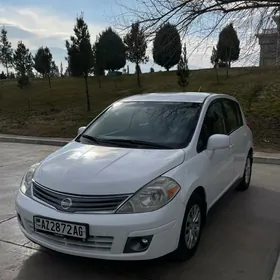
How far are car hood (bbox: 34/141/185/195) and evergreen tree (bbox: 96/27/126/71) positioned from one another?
757 inches

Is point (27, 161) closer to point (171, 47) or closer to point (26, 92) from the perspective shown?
point (171, 47)

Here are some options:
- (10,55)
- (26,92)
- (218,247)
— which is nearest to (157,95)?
(218,247)

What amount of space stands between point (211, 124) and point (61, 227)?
2.16 metres

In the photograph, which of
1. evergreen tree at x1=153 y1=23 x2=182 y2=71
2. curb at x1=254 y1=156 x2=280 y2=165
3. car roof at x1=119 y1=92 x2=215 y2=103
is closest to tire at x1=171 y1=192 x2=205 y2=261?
car roof at x1=119 y1=92 x2=215 y2=103

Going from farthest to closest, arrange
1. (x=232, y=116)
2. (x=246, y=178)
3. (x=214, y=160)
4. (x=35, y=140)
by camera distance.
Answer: (x=35, y=140), (x=246, y=178), (x=232, y=116), (x=214, y=160)

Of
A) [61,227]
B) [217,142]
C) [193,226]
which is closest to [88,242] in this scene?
[61,227]

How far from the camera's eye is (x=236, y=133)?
489 cm

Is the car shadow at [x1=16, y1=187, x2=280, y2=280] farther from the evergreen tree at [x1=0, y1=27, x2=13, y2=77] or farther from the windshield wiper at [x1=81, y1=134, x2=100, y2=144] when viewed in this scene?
the evergreen tree at [x1=0, y1=27, x2=13, y2=77]

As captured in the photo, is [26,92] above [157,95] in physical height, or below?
below

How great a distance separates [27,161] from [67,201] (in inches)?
224

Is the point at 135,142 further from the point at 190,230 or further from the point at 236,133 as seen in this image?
the point at 236,133

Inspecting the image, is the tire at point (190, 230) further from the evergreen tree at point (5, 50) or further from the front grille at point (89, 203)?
the evergreen tree at point (5, 50)

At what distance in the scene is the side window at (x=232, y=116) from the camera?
187 inches

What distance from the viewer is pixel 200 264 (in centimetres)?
320
